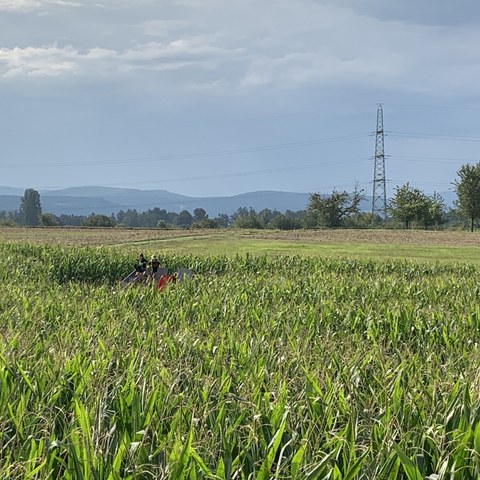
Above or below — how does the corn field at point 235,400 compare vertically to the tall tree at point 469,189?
below

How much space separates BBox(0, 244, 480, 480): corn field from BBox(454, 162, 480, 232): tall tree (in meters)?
64.7

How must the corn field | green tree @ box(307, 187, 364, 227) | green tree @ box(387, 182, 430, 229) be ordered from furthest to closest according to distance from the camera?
green tree @ box(307, 187, 364, 227)
green tree @ box(387, 182, 430, 229)
the corn field

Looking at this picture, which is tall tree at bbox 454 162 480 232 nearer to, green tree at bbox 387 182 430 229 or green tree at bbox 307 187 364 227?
green tree at bbox 387 182 430 229

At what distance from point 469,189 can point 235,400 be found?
2838 inches

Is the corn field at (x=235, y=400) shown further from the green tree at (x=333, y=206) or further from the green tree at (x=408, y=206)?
the green tree at (x=333, y=206)

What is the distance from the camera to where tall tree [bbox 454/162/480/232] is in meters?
70.1

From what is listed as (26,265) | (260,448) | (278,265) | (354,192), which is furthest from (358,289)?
(354,192)

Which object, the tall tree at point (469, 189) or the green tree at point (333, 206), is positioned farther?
the green tree at point (333, 206)

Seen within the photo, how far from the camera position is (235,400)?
197 inches

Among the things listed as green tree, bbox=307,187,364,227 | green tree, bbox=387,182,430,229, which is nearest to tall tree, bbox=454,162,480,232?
green tree, bbox=387,182,430,229

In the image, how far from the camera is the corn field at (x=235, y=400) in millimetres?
3697

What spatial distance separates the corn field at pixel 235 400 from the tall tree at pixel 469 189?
212 ft

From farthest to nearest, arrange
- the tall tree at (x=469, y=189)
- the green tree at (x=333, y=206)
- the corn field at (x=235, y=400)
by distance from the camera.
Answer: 1. the green tree at (x=333, y=206)
2. the tall tree at (x=469, y=189)
3. the corn field at (x=235, y=400)

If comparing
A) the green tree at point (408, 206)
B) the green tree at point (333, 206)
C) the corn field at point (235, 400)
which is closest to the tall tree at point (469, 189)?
the green tree at point (408, 206)
